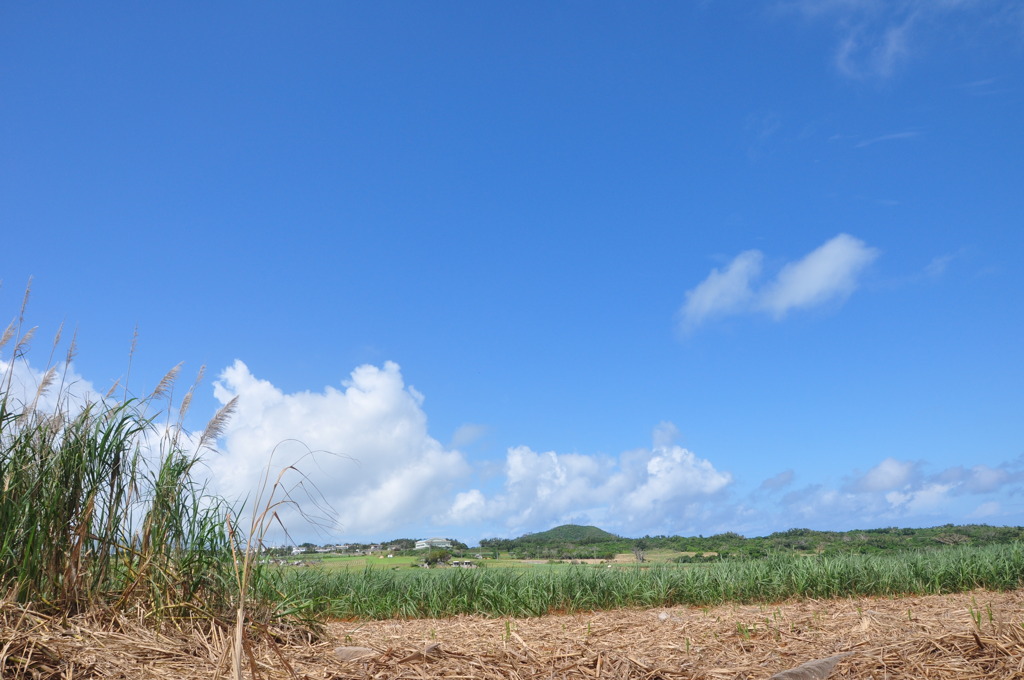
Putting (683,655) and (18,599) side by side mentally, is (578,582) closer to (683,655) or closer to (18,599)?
(683,655)

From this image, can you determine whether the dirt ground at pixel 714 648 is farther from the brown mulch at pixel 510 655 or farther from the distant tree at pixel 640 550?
the distant tree at pixel 640 550

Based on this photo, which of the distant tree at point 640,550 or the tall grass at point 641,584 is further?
the distant tree at point 640,550

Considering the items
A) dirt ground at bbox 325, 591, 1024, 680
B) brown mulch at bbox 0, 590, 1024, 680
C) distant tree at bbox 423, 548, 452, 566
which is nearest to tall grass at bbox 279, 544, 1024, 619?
dirt ground at bbox 325, 591, 1024, 680

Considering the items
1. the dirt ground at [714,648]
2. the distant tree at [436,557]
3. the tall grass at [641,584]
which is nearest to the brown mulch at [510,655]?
the dirt ground at [714,648]

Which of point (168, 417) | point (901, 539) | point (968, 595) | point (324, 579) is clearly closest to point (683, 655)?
point (168, 417)

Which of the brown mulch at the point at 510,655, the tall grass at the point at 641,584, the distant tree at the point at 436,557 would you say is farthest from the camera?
the distant tree at the point at 436,557

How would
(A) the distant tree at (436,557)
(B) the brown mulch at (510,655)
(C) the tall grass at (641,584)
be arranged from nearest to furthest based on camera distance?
(B) the brown mulch at (510,655) → (C) the tall grass at (641,584) → (A) the distant tree at (436,557)

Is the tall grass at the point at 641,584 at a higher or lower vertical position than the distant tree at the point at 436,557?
lower

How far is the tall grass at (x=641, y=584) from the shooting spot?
28.8 feet

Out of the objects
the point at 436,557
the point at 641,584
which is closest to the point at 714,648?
the point at 641,584

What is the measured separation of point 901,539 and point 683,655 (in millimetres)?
17809

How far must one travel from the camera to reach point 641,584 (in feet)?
31.3

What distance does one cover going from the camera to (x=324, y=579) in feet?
30.8

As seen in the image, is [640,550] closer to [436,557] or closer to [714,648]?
[436,557]
